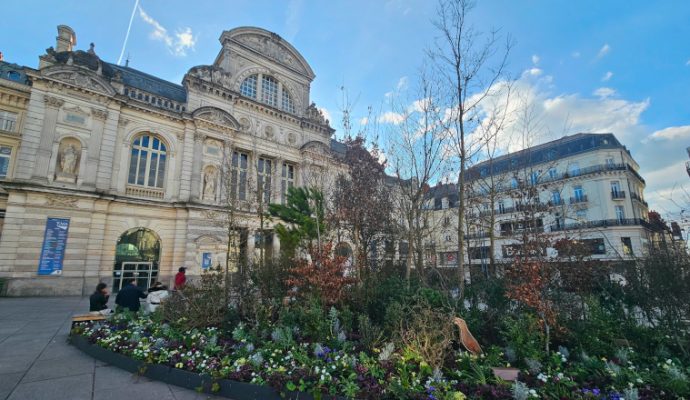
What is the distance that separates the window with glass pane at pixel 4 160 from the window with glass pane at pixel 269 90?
53.5 ft

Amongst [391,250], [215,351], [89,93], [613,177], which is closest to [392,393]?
[215,351]

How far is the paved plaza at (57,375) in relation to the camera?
4398 mm

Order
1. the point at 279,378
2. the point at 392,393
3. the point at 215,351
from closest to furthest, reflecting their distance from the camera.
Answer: the point at 392,393 → the point at 279,378 → the point at 215,351

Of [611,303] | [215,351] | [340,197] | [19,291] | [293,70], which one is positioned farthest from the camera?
[293,70]

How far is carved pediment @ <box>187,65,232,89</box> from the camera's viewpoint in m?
20.8

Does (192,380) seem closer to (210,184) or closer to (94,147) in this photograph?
(210,184)

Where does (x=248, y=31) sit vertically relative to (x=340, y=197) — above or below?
above

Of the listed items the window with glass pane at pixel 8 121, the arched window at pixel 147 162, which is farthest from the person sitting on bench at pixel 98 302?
the window with glass pane at pixel 8 121

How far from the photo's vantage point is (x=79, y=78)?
16.6 meters

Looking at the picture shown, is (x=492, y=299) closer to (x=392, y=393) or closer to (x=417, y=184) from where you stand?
(x=417, y=184)

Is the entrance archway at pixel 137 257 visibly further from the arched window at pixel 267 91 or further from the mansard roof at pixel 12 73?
the mansard roof at pixel 12 73

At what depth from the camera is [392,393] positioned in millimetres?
3918

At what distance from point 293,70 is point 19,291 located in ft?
75.8

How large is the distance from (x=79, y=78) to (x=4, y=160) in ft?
24.1
